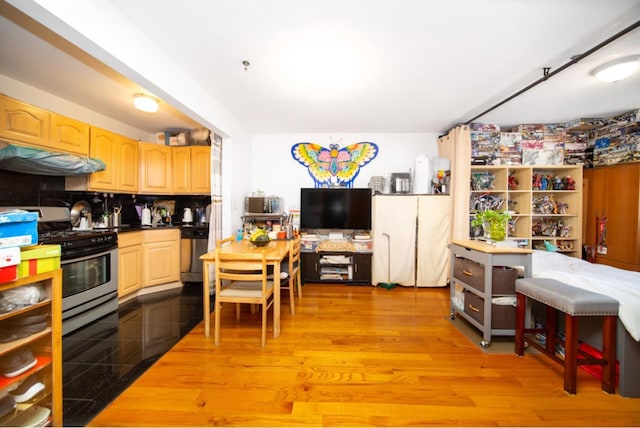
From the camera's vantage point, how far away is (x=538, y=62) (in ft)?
6.50

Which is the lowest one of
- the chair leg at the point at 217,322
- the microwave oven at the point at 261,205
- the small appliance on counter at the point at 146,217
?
the chair leg at the point at 217,322

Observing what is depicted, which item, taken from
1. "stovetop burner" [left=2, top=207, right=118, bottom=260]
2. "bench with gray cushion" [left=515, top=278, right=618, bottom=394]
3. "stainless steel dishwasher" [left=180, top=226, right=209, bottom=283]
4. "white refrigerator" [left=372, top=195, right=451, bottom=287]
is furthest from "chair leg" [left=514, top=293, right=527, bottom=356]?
"stovetop burner" [left=2, top=207, right=118, bottom=260]

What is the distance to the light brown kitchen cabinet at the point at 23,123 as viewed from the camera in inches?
78.5

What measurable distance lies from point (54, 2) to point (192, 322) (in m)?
2.54

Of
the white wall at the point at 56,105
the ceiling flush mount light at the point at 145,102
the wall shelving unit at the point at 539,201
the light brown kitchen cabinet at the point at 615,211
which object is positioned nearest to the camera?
the white wall at the point at 56,105

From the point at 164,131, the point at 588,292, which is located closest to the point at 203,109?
the point at 164,131

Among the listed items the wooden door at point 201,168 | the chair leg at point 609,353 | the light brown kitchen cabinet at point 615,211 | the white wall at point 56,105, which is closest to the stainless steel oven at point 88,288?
the wooden door at point 201,168

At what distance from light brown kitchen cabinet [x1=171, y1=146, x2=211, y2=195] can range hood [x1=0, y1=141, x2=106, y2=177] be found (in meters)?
0.92

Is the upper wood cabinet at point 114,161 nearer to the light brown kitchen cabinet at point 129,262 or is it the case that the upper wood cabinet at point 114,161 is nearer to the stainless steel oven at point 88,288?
the light brown kitchen cabinet at point 129,262

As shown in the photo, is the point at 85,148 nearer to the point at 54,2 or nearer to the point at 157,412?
the point at 54,2

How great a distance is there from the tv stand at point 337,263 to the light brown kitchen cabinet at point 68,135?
291 cm

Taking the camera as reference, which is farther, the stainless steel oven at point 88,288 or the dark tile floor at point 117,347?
the stainless steel oven at point 88,288

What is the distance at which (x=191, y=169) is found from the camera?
348 cm

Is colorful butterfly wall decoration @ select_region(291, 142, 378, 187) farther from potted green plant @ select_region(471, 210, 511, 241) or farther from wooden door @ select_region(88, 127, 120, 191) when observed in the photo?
wooden door @ select_region(88, 127, 120, 191)
